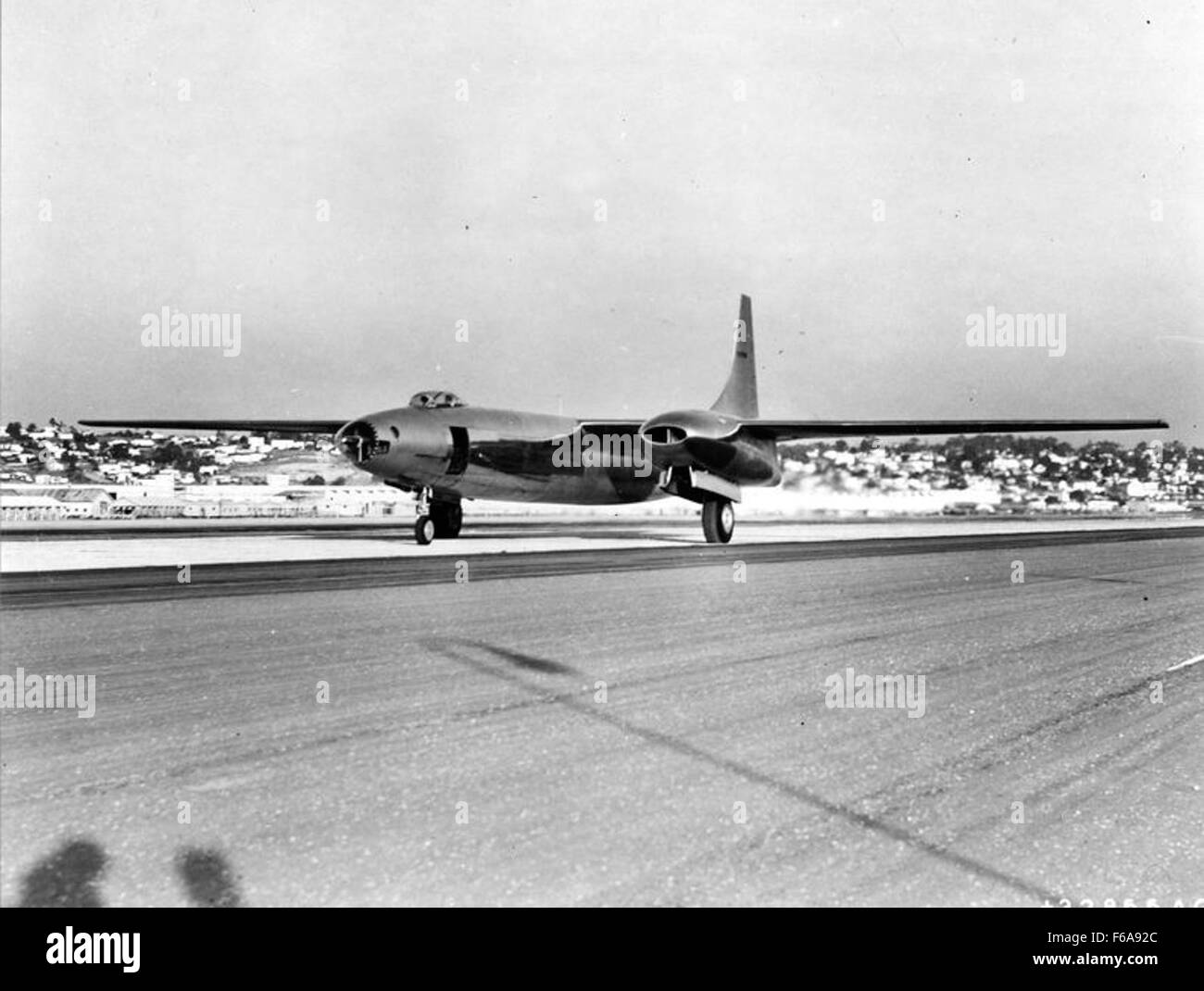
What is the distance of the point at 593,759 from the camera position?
5.91 metres

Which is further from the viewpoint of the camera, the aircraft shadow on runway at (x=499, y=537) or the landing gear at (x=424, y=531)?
the aircraft shadow on runway at (x=499, y=537)

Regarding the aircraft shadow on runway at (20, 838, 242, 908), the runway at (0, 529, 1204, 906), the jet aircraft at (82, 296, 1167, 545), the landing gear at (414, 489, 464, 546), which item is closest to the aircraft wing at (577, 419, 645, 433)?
the jet aircraft at (82, 296, 1167, 545)

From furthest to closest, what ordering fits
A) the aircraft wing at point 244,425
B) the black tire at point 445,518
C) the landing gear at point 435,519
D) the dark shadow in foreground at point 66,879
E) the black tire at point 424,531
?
the aircraft wing at point 244,425, the black tire at point 445,518, the landing gear at point 435,519, the black tire at point 424,531, the dark shadow in foreground at point 66,879

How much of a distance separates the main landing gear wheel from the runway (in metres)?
17.9

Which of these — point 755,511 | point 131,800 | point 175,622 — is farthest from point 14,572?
point 755,511

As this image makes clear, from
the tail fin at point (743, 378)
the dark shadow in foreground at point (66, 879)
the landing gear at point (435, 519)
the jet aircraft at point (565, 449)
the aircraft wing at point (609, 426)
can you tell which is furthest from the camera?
the tail fin at point (743, 378)

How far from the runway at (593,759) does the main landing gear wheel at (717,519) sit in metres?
17.9

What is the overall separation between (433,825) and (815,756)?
2.67m

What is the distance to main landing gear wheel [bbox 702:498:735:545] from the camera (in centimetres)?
3116

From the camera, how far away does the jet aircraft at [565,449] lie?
24.4 m

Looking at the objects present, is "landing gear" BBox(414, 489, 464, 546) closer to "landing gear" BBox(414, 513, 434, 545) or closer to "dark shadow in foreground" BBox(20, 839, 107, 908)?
"landing gear" BBox(414, 513, 434, 545)

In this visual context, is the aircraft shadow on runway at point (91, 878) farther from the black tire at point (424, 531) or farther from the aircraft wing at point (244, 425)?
the aircraft wing at point (244, 425)

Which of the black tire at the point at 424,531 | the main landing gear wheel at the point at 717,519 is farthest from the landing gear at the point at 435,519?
the main landing gear wheel at the point at 717,519

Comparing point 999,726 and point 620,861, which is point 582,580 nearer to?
point 999,726
